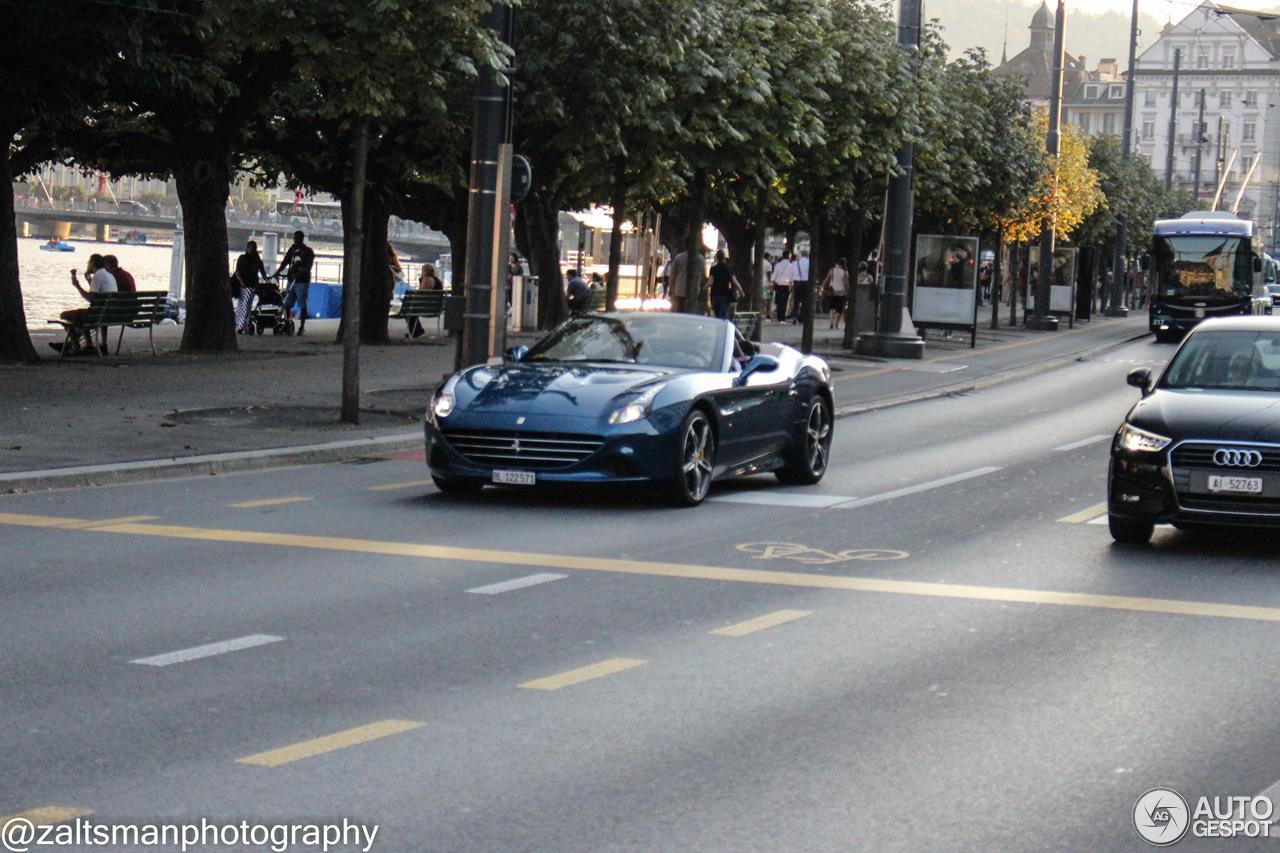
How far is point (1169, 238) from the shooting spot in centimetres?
5472

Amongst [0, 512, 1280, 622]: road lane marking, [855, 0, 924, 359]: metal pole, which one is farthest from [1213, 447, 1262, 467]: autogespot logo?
[855, 0, 924, 359]: metal pole

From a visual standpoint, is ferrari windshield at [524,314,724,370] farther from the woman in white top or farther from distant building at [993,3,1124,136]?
distant building at [993,3,1124,136]

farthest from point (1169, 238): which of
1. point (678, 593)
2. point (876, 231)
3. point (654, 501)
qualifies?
point (678, 593)

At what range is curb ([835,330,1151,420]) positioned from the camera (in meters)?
25.4

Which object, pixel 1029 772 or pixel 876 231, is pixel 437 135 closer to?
pixel 1029 772

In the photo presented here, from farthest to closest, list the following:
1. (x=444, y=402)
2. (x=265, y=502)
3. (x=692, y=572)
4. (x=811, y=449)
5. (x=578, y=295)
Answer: (x=578, y=295) → (x=811, y=449) → (x=444, y=402) → (x=265, y=502) → (x=692, y=572)

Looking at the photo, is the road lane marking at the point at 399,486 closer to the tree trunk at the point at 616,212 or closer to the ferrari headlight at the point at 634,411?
the ferrari headlight at the point at 634,411

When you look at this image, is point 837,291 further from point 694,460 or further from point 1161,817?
point 1161,817

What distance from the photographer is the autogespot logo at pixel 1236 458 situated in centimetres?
1195

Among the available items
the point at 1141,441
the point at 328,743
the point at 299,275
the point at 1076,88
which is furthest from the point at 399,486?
the point at 1076,88

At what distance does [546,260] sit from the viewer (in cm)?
4209

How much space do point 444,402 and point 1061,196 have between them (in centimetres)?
4361

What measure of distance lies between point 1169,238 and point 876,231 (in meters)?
8.08

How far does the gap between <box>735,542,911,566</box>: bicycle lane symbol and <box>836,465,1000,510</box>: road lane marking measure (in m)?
2.24
